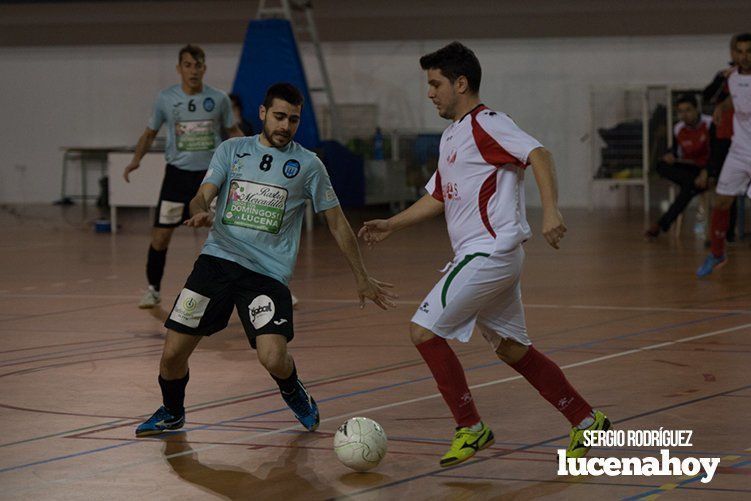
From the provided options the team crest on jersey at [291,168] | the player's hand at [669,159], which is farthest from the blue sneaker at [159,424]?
the player's hand at [669,159]

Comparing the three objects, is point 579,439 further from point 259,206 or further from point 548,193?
point 259,206

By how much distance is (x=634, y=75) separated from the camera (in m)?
23.2

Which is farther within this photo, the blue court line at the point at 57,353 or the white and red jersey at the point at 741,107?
the white and red jersey at the point at 741,107

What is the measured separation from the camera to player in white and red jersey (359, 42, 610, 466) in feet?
16.2

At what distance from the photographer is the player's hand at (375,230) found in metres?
5.33

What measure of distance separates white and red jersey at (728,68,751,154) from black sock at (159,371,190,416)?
7.18 m

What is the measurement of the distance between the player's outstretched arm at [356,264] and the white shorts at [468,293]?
0.69 meters

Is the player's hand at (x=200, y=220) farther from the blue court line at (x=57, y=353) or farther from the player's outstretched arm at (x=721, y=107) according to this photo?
the player's outstretched arm at (x=721, y=107)

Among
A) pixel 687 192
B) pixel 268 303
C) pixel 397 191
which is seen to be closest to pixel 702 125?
pixel 687 192

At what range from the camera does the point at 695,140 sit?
16312 millimetres

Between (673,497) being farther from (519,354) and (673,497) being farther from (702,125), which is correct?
(702,125)

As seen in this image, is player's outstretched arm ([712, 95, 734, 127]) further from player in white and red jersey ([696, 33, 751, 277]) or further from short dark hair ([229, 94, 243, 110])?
short dark hair ([229, 94, 243, 110])

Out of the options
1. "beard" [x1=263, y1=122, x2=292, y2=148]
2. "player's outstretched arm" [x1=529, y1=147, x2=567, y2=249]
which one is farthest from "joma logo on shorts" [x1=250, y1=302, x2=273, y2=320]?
"player's outstretched arm" [x1=529, y1=147, x2=567, y2=249]

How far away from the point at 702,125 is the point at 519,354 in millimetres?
11910
